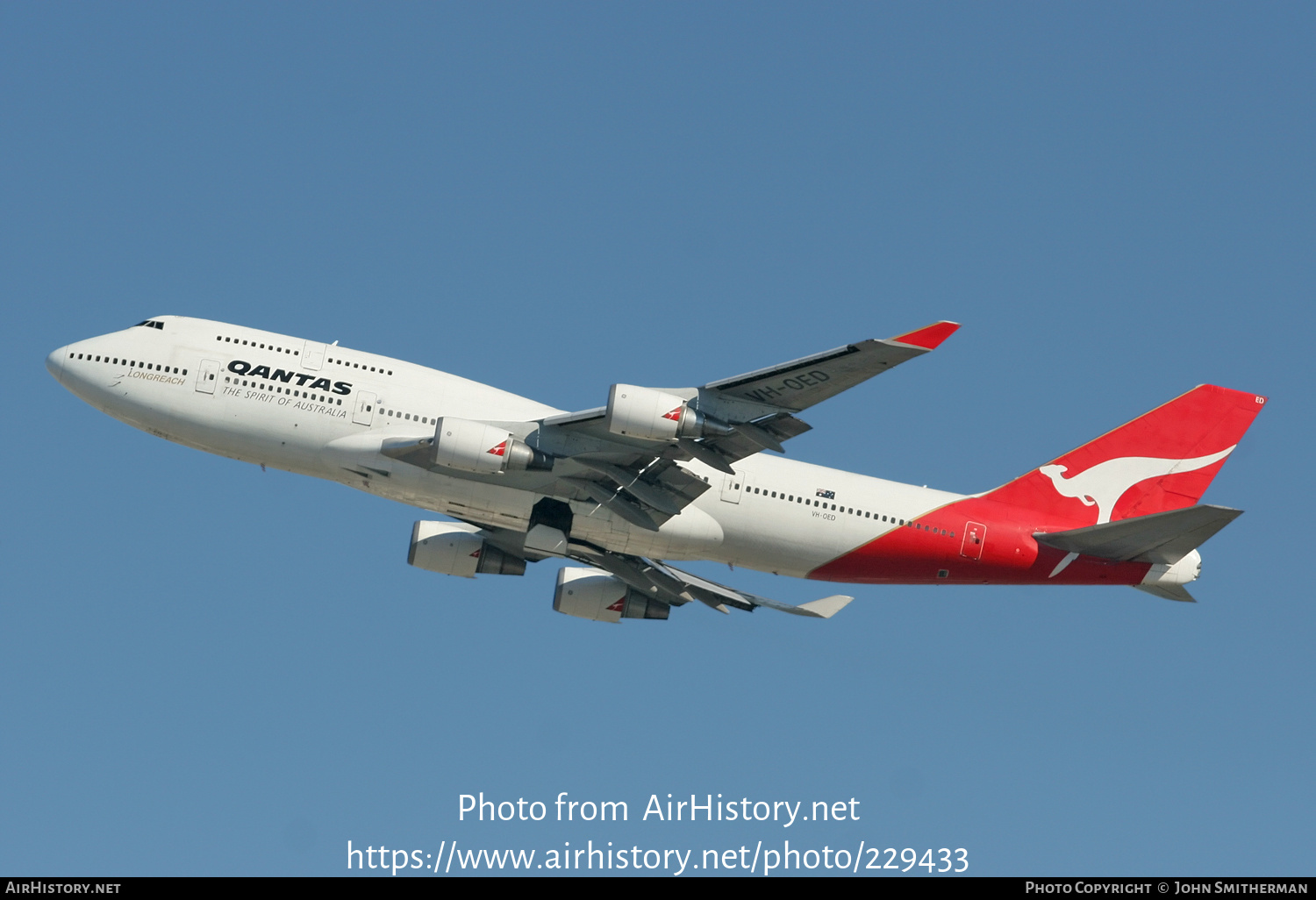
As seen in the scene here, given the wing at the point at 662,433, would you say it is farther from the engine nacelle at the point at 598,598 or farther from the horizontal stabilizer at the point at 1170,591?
the horizontal stabilizer at the point at 1170,591

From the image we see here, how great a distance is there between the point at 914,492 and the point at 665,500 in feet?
24.4

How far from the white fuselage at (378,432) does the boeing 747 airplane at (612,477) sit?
0.05m

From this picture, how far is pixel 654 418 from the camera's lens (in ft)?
104

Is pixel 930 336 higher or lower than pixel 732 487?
higher

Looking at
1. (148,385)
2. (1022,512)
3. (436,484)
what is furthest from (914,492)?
(148,385)

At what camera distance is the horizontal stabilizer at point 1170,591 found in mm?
37000

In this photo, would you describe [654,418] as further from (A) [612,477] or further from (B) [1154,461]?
(B) [1154,461]

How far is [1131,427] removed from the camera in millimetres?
40219

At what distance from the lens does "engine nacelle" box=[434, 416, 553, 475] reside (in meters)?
33.1

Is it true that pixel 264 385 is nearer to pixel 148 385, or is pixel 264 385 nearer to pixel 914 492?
pixel 148 385

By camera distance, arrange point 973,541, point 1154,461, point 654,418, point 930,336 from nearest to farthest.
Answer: point 930,336, point 654,418, point 973,541, point 1154,461

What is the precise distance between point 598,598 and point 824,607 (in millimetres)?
6714

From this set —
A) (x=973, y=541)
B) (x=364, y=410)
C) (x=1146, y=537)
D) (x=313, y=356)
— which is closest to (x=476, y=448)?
(x=364, y=410)

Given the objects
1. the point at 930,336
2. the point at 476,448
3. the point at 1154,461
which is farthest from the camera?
the point at 1154,461
